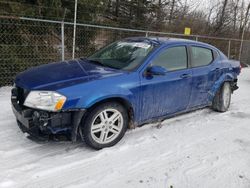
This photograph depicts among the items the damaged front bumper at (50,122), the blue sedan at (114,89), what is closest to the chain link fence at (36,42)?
the blue sedan at (114,89)

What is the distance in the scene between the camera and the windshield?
3.62 m

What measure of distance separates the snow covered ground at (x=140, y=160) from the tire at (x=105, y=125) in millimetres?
130

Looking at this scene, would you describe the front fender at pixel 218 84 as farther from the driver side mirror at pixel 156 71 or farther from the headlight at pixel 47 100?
the headlight at pixel 47 100

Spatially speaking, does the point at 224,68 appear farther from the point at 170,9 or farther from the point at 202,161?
the point at 170,9

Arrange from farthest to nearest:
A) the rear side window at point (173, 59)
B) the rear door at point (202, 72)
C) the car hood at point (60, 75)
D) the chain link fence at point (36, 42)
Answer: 1. the chain link fence at point (36, 42)
2. the rear door at point (202, 72)
3. the rear side window at point (173, 59)
4. the car hood at point (60, 75)

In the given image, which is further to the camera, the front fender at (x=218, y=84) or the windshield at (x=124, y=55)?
the front fender at (x=218, y=84)

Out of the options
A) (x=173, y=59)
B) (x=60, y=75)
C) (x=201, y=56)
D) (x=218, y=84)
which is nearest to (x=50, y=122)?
(x=60, y=75)

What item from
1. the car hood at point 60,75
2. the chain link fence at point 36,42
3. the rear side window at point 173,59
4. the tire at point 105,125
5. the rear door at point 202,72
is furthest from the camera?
the chain link fence at point 36,42

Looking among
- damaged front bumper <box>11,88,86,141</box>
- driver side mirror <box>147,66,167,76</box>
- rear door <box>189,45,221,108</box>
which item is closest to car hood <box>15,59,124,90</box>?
damaged front bumper <box>11,88,86,141</box>

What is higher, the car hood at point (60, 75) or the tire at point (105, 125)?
the car hood at point (60, 75)

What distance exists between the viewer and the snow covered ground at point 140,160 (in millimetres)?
2631

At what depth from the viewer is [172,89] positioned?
386 centimetres

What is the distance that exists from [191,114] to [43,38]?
4676mm

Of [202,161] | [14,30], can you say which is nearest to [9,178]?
[202,161]
